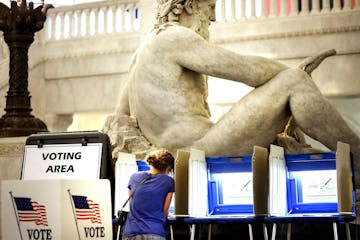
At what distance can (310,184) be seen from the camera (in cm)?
608

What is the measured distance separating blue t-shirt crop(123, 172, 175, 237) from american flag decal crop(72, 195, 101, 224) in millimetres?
801

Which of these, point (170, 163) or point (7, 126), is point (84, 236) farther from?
point (7, 126)

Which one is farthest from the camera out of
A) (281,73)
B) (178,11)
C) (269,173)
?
(178,11)

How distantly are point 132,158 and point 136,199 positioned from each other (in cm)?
109

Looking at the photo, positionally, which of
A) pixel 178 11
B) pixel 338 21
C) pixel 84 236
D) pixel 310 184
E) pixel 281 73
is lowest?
pixel 84 236

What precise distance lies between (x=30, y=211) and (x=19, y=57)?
5.08 meters

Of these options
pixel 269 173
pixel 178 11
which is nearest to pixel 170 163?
pixel 269 173

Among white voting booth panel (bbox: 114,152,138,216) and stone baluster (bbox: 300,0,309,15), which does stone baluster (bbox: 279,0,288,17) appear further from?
white voting booth panel (bbox: 114,152,138,216)

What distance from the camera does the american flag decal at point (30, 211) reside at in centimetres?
454

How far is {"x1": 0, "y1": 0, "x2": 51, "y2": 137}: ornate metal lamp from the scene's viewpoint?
368 inches

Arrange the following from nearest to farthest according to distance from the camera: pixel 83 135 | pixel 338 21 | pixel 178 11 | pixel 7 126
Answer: pixel 83 135
pixel 178 11
pixel 7 126
pixel 338 21

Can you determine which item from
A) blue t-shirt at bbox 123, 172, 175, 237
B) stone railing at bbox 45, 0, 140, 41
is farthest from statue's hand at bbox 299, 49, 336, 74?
stone railing at bbox 45, 0, 140, 41

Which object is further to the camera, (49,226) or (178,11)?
(178,11)

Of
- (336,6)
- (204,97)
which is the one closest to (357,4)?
(336,6)
